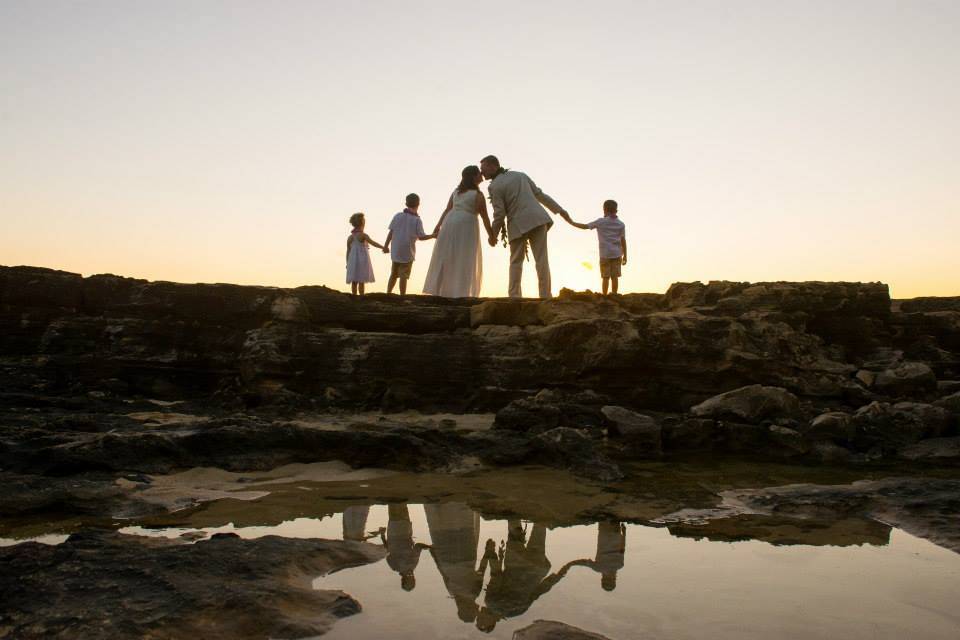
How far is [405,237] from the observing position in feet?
37.9

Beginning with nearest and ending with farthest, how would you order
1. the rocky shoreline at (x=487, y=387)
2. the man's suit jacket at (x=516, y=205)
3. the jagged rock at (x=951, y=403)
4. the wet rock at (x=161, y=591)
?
the wet rock at (x=161, y=591) → the rocky shoreline at (x=487, y=387) → the jagged rock at (x=951, y=403) → the man's suit jacket at (x=516, y=205)

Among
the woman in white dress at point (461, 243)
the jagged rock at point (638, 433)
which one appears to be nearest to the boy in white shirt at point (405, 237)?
the woman in white dress at point (461, 243)

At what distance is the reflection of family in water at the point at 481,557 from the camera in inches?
111

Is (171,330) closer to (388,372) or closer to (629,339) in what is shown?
(388,372)

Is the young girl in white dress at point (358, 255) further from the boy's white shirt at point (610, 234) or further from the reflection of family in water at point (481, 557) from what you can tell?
the reflection of family in water at point (481, 557)

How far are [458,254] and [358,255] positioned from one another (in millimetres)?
2826

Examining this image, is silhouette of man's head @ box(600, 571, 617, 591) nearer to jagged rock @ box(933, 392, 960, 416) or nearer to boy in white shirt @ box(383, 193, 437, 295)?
jagged rock @ box(933, 392, 960, 416)

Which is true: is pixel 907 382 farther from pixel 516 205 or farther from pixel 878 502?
pixel 516 205

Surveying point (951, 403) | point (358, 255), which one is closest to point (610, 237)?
point (358, 255)

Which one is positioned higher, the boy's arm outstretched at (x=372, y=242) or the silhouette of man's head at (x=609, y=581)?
the boy's arm outstretched at (x=372, y=242)

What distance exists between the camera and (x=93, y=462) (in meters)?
4.85

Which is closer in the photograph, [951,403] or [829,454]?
[829,454]

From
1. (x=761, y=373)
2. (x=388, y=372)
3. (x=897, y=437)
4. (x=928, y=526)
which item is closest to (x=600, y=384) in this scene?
(x=761, y=373)

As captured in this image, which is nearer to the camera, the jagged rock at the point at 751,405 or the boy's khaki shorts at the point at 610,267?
the jagged rock at the point at 751,405
